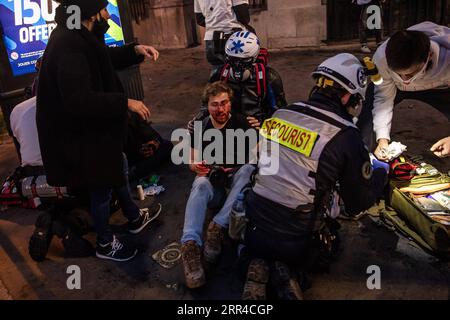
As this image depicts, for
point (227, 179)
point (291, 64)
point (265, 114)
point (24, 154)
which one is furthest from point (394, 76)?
point (291, 64)

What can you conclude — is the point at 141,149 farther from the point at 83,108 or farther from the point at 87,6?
the point at 87,6

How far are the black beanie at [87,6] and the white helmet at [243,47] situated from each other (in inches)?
70.8

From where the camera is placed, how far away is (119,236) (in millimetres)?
3910

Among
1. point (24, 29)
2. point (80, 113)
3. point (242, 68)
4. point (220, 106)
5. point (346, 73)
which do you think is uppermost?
point (24, 29)

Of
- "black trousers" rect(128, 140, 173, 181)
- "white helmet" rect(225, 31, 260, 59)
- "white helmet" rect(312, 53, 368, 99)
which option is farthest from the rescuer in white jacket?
"black trousers" rect(128, 140, 173, 181)

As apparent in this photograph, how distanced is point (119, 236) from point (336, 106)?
2.40m

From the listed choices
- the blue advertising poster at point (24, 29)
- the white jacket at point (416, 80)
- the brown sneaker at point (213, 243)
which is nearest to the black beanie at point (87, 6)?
the brown sneaker at point (213, 243)

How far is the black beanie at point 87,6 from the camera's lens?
9.50 feet

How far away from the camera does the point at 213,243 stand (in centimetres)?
334

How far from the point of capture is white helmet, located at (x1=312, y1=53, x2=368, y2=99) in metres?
2.75

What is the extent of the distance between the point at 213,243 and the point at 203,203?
397 millimetres

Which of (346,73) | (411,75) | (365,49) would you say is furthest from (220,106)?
(365,49)

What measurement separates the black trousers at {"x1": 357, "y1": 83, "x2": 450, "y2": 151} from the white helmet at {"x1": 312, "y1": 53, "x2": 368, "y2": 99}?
5.11 feet
